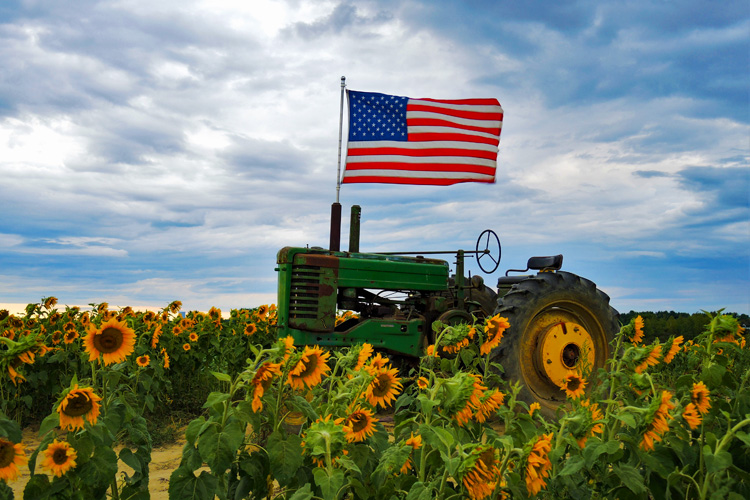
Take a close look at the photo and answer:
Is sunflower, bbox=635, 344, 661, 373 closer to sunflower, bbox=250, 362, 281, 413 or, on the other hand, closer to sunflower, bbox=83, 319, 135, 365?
sunflower, bbox=250, 362, 281, 413

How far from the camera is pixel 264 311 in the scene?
281 inches

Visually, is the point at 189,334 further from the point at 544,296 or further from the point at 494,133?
the point at 494,133

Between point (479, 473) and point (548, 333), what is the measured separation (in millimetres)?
4321

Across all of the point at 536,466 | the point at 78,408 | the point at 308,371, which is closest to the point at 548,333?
the point at 308,371

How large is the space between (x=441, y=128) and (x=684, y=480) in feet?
22.4

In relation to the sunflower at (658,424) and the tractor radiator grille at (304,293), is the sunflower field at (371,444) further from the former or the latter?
the tractor radiator grille at (304,293)

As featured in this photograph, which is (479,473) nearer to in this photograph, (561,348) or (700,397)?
(700,397)

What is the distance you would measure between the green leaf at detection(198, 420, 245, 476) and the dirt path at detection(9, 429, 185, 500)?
184 centimetres

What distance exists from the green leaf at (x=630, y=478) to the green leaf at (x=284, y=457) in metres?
1.15

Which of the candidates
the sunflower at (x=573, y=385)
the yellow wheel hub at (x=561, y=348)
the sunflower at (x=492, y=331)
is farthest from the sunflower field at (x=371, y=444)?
the yellow wheel hub at (x=561, y=348)

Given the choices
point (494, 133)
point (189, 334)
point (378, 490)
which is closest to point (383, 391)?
point (378, 490)

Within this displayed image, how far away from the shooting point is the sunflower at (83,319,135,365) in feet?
7.73

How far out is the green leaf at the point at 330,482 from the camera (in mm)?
1643

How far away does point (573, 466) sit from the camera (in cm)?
188
